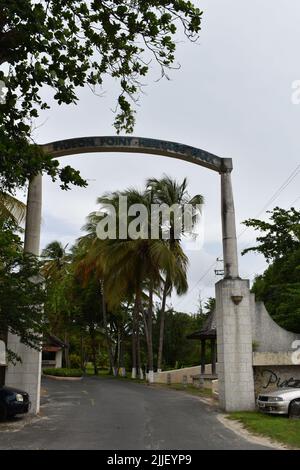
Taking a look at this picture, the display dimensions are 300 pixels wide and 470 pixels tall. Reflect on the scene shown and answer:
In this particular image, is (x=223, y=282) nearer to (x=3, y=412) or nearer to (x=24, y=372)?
(x=24, y=372)

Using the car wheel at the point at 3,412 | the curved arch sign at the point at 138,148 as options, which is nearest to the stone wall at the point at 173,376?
the curved arch sign at the point at 138,148

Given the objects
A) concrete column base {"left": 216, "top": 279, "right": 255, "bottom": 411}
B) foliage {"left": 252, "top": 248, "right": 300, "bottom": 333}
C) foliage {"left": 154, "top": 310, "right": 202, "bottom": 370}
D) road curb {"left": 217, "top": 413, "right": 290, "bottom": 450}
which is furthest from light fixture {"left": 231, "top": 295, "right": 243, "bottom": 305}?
foliage {"left": 154, "top": 310, "right": 202, "bottom": 370}

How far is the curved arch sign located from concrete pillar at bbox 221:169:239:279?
69cm

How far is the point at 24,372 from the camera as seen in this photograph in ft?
49.4

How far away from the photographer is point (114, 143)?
1689 centimetres

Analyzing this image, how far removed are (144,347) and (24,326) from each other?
39.9 meters

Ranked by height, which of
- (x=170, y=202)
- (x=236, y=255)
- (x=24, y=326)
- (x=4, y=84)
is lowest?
(x=24, y=326)

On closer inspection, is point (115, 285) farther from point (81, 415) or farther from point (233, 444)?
point (233, 444)

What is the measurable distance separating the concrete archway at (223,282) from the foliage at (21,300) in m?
1.90

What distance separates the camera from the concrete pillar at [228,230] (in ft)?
54.5

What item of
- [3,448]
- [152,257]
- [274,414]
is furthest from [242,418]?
[152,257]

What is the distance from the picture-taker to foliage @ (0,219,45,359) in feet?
41.4

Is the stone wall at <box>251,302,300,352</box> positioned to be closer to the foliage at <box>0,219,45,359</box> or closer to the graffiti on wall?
the graffiti on wall

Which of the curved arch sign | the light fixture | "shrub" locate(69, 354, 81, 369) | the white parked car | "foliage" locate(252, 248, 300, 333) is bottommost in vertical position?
"shrub" locate(69, 354, 81, 369)
